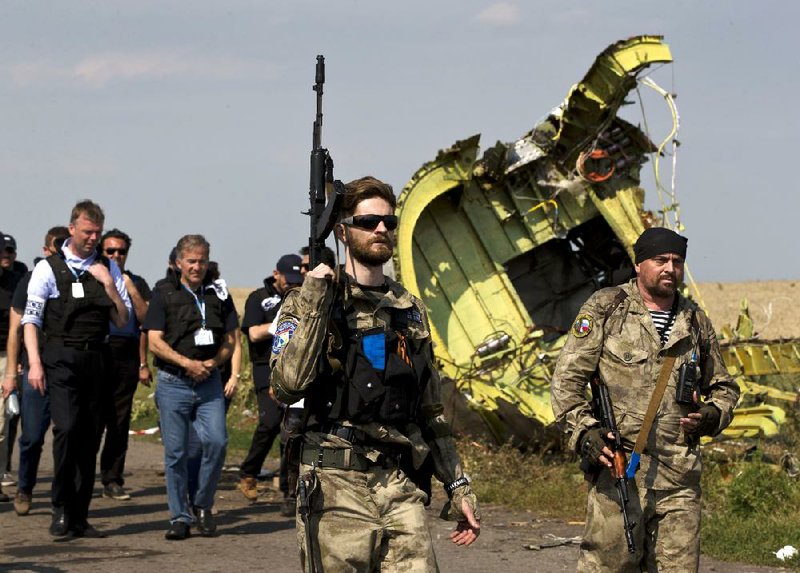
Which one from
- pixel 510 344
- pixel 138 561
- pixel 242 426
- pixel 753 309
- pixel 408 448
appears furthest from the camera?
pixel 753 309

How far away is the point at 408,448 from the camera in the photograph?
5.16 meters

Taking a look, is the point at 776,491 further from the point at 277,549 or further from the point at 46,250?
the point at 46,250

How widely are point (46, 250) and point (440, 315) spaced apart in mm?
3979

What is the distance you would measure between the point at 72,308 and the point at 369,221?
4.77 m

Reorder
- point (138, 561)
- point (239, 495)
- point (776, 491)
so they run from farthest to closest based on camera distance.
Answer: point (239, 495) → point (776, 491) → point (138, 561)

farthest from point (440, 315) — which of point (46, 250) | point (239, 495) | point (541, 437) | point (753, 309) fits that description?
point (753, 309)

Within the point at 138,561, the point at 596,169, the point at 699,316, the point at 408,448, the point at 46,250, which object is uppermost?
the point at 596,169

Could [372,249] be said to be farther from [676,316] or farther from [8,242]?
[8,242]

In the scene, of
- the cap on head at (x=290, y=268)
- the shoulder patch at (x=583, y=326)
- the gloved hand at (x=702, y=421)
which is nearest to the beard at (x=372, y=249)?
the shoulder patch at (x=583, y=326)

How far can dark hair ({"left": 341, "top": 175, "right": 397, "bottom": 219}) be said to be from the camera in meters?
5.09

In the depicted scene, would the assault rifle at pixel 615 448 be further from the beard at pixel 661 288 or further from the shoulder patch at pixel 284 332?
the shoulder patch at pixel 284 332

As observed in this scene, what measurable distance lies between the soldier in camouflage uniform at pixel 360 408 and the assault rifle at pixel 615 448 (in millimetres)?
1008

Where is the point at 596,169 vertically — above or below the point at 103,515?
above

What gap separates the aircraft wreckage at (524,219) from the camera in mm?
12906
